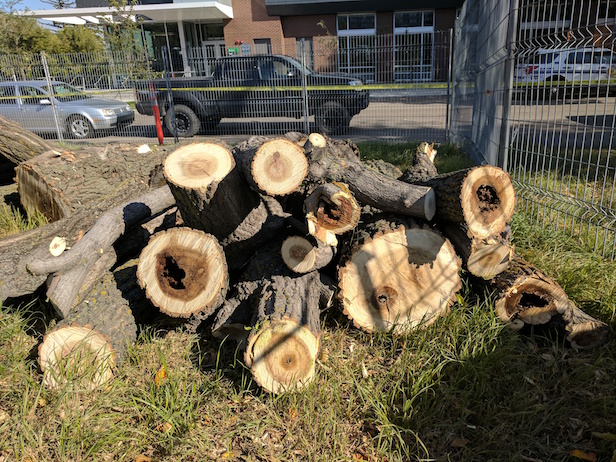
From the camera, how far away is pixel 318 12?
2508 cm

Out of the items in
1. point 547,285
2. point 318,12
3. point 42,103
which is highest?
point 318,12

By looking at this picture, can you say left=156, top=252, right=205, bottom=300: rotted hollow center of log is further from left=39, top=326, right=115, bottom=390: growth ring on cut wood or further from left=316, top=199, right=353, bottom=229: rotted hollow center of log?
left=316, top=199, right=353, bottom=229: rotted hollow center of log

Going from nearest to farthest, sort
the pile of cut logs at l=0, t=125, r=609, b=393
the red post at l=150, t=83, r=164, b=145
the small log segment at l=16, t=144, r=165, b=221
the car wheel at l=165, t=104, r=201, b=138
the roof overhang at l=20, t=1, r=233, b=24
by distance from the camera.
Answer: the pile of cut logs at l=0, t=125, r=609, b=393
the small log segment at l=16, t=144, r=165, b=221
the red post at l=150, t=83, r=164, b=145
the car wheel at l=165, t=104, r=201, b=138
the roof overhang at l=20, t=1, r=233, b=24

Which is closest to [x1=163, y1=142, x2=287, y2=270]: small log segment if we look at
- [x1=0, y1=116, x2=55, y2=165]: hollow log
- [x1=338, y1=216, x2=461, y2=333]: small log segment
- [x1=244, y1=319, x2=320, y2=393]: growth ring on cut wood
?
[x1=338, y1=216, x2=461, y2=333]: small log segment

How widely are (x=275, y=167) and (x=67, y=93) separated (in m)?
11.6

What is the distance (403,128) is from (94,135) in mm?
8236

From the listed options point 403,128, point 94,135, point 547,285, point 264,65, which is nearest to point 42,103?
point 94,135

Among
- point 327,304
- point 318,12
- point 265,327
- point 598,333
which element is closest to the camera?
point 265,327

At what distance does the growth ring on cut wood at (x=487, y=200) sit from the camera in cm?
283

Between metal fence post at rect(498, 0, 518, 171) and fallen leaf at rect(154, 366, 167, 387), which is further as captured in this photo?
metal fence post at rect(498, 0, 518, 171)

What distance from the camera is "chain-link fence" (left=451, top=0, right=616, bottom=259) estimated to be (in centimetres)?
347

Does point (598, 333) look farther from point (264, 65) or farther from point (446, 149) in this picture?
point (264, 65)

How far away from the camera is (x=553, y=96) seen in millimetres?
4254

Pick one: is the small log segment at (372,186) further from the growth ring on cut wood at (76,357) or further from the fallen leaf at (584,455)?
the growth ring on cut wood at (76,357)
